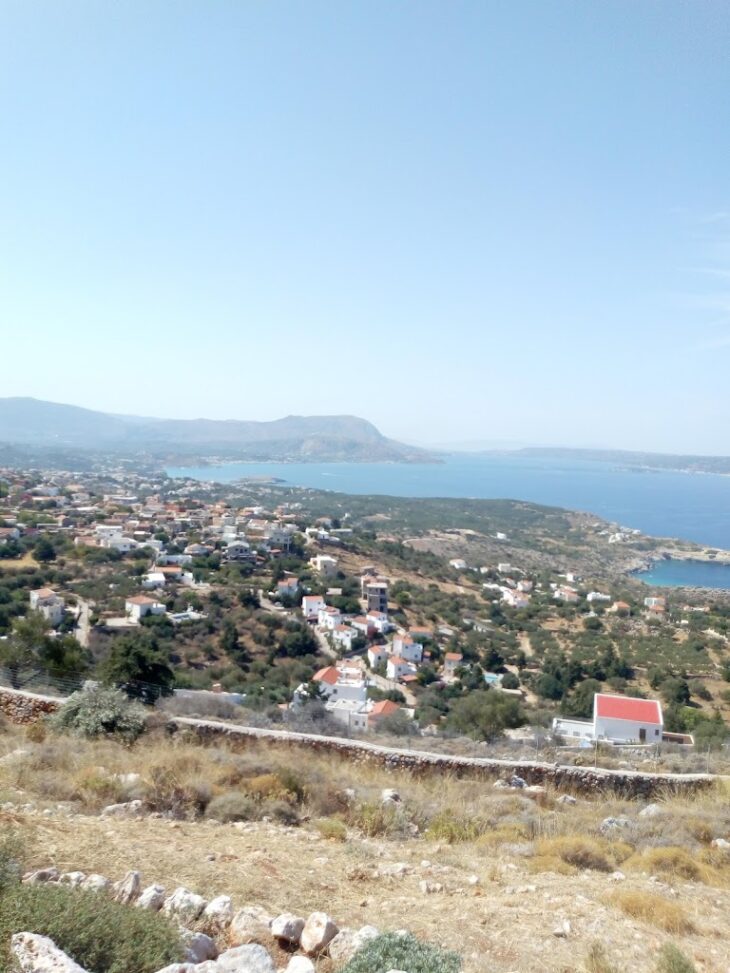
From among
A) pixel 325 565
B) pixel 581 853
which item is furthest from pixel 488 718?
pixel 325 565

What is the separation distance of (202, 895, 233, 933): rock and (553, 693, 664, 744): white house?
12539 millimetres

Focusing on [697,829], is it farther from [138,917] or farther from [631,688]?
[631,688]

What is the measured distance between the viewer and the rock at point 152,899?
3.06m

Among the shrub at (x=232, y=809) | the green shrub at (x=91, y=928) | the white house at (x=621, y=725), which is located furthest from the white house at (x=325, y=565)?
the green shrub at (x=91, y=928)

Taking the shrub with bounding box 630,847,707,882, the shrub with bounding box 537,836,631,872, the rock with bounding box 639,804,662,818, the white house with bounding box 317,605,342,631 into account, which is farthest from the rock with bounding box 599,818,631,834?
the white house with bounding box 317,605,342,631

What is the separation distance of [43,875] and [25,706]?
19.5 ft

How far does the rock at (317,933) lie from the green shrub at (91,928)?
26.8 inches

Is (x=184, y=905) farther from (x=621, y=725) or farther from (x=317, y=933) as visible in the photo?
(x=621, y=725)

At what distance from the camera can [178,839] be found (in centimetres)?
443

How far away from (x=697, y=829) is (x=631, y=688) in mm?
18888

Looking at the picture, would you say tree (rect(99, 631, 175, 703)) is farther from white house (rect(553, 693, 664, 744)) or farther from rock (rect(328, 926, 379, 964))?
white house (rect(553, 693, 664, 744))

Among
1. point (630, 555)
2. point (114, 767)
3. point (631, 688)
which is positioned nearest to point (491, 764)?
point (114, 767)

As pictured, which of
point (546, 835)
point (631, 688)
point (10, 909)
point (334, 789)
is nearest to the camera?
point (10, 909)

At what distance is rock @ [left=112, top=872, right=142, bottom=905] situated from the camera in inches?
123
